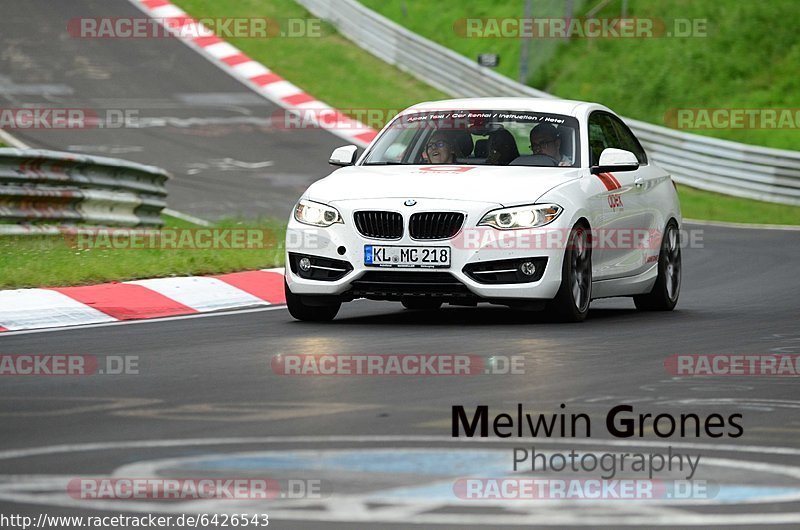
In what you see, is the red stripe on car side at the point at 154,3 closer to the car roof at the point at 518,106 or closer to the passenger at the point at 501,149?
the car roof at the point at 518,106

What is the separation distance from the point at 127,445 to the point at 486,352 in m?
3.65

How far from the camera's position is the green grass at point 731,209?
26.1 meters

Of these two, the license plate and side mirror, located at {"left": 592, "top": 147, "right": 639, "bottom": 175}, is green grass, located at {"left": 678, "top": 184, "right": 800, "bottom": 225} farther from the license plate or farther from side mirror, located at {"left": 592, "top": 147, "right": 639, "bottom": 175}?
the license plate

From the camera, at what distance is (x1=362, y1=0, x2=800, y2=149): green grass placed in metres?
32.4

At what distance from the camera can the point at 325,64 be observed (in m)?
34.6

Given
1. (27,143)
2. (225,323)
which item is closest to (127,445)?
(225,323)

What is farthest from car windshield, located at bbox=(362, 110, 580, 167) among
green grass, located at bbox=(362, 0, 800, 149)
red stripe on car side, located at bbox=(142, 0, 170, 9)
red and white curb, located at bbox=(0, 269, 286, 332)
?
red stripe on car side, located at bbox=(142, 0, 170, 9)

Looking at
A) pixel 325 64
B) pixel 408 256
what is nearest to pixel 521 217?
pixel 408 256

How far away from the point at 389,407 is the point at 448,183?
13.0ft

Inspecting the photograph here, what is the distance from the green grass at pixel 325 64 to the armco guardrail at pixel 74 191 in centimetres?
1225

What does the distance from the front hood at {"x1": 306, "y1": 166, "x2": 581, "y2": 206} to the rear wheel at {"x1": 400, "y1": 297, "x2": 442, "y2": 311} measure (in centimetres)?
69

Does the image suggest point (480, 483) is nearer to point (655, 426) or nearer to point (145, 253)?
point (655, 426)

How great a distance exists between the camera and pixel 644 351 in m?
10.2

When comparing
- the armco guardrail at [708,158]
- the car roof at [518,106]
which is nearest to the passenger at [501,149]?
the car roof at [518,106]
